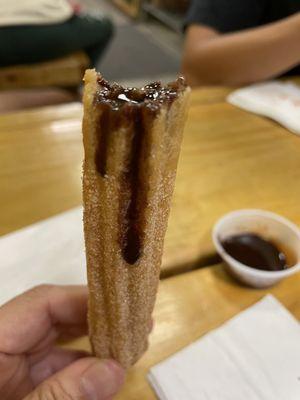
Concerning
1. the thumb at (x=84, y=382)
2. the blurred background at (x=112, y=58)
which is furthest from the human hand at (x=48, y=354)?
the blurred background at (x=112, y=58)

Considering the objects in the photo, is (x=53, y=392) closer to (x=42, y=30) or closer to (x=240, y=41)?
(x=240, y=41)

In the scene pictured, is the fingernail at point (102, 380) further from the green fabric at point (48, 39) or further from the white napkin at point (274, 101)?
the green fabric at point (48, 39)

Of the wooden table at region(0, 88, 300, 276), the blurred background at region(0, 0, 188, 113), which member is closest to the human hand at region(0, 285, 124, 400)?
the wooden table at region(0, 88, 300, 276)

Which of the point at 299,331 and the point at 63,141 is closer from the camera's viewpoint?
the point at 299,331

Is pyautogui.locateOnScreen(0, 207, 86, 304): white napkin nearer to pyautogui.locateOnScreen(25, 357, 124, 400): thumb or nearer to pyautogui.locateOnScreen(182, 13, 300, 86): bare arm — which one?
pyautogui.locateOnScreen(25, 357, 124, 400): thumb

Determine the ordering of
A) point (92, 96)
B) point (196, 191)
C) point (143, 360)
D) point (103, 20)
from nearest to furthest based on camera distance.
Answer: point (92, 96), point (143, 360), point (196, 191), point (103, 20)

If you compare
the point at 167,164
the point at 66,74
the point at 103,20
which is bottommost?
the point at 66,74

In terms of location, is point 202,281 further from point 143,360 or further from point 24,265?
point 24,265

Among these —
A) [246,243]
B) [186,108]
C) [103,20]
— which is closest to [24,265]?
[246,243]
